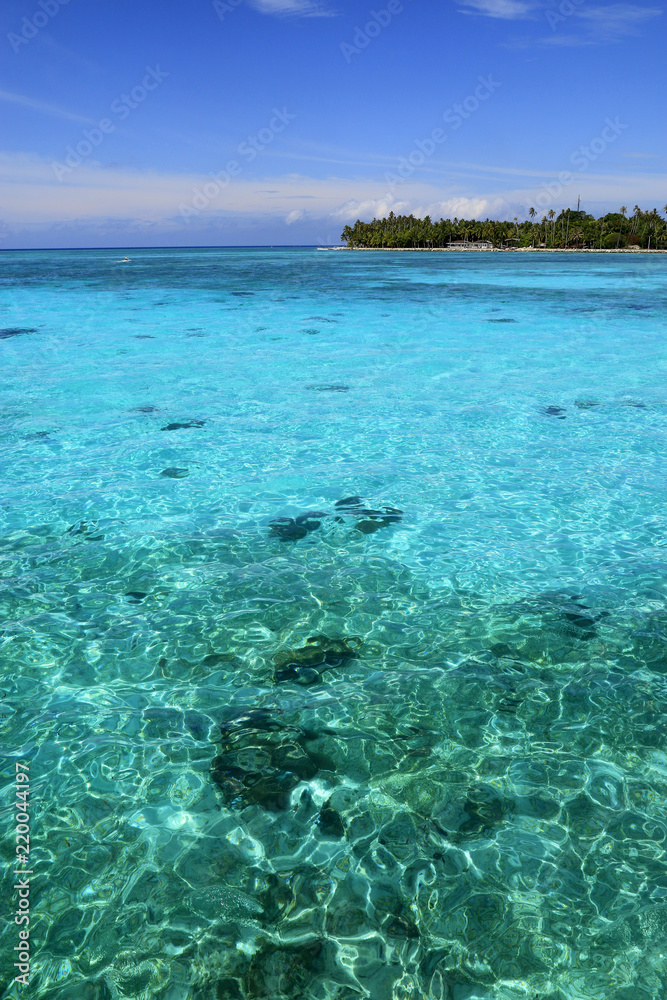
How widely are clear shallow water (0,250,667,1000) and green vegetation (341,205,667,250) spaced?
15542 cm

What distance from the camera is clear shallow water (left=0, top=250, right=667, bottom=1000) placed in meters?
3.61

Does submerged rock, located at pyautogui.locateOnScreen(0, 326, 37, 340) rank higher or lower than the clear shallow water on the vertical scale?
higher

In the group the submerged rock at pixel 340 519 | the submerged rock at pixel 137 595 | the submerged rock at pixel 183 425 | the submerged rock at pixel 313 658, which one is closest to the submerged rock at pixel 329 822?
the submerged rock at pixel 313 658

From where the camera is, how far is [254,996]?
3379 mm

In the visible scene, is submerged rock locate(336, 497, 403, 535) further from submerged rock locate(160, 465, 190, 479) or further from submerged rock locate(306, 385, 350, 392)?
submerged rock locate(306, 385, 350, 392)

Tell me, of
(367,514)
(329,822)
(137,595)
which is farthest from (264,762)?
(367,514)

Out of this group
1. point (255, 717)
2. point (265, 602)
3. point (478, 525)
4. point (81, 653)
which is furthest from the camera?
point (478, 525)

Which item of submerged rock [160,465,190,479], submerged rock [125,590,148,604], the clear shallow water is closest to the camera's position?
the clear shallow water

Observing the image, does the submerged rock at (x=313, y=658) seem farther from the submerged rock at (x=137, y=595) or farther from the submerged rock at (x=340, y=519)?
the submerged rock at (x=340, y=519)

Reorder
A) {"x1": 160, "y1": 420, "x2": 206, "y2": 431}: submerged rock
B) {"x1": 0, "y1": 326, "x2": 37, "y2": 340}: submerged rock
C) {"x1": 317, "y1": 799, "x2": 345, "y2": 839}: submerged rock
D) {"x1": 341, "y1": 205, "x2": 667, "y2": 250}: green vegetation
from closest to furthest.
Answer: {"x1": 317, "y1": 799, "x2": 345, "y2": 839}: submerged rock < {"x1": 160, "y1": 420, "x2": 206, "y2": 431}: submerged rock < {"x1": 0, "y1": 326, "x2": 37, "y2": 340}: submerged rock < {"x1": 341, "y1": 205, "x2": 667, "y2": 250}: green vegetation

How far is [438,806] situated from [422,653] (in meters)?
1.68

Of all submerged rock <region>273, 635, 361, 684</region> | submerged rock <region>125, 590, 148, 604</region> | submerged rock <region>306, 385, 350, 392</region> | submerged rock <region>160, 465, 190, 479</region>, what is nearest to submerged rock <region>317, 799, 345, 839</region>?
submerged rock <region>273, 635, 361, 684</region>

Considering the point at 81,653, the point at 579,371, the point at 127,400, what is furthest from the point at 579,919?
the point at 579,371

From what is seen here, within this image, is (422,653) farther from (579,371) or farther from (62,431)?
(579,371)
